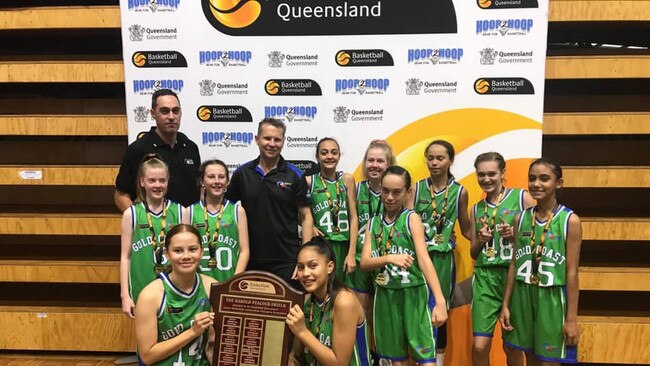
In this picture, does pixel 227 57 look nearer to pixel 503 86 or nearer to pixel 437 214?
pixel 437 214

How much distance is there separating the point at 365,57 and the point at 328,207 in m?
1.21

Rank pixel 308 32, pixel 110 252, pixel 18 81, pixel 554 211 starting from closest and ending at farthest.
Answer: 1. pixel 554 211
2. pixel 308 32
3. pixel 18 81
4. pixel 110 252

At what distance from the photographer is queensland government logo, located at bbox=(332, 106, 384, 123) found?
13.1ft

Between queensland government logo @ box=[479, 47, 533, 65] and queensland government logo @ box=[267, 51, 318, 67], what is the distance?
4.14 feet

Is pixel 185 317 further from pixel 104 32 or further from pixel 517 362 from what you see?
pixel 104 32

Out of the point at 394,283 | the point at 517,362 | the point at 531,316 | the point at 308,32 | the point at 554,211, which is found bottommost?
the point at 517,362

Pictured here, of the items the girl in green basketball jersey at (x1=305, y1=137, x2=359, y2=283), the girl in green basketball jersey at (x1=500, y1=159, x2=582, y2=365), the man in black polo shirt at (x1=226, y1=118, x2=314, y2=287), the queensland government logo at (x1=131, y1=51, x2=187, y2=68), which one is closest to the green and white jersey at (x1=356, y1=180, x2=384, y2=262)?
the girl in green basketball jersey at (x1=305, y1=137, x2=359, y2=283)

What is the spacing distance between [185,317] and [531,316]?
2.00 metres

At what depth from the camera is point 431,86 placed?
395cm

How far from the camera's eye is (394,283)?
123 inches

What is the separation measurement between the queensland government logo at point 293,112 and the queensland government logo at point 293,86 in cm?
11

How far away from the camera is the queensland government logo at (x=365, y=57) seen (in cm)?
395

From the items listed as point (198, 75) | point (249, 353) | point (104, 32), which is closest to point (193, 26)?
point (198, 75)

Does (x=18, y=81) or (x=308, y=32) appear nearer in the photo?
(x=308, y=32)
